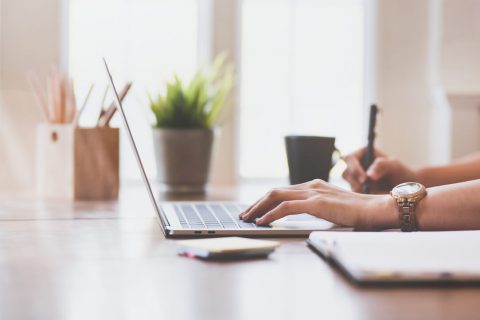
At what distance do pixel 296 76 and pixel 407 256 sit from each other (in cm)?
292

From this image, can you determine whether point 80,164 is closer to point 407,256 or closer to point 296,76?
point 407,256

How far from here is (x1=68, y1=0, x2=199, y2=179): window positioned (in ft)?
10.8

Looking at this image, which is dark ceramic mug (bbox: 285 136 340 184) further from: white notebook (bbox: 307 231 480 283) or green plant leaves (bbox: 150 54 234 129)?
white notebook (bbox: 307 231 480 283)

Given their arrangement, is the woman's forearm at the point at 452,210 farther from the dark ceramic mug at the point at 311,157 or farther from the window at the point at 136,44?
the window at the point at 136,44

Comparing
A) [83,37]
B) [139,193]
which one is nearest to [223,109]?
[83,37]

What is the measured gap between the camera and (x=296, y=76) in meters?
3.55

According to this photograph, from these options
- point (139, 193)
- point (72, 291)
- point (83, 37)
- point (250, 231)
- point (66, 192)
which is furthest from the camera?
point (83, 37)

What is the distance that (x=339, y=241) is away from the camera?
724 millimetres

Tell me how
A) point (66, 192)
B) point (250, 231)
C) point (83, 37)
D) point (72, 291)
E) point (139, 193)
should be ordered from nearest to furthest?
point (72, 291) → point (250, 231) → point (66, 192) → point (139, 193) → point (83, 37)

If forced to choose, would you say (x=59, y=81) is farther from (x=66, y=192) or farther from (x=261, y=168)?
(x=261, y=168)

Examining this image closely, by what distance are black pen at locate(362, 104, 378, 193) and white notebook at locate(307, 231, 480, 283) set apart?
0.78m

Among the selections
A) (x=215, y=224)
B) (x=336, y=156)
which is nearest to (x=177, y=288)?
(x=215, y=224)

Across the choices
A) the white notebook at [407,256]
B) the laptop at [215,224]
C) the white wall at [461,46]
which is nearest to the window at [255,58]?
the white wall at [461,46]

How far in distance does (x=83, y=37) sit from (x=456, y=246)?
2.85m
